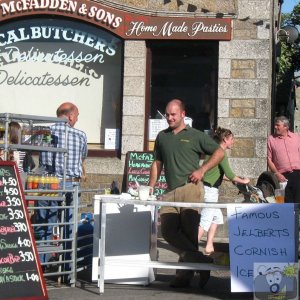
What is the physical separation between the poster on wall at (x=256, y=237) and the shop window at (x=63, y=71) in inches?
263

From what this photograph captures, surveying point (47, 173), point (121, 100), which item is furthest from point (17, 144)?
point (121, 100)

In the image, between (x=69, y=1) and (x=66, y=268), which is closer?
(x=66, y=268)

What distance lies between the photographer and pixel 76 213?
922cm

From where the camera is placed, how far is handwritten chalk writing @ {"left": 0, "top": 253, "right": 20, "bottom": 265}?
7.71 m

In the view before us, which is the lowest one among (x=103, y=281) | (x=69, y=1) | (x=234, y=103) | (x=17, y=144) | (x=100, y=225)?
(x=103, y=281)

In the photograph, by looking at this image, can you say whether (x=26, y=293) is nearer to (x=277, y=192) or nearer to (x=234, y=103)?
(x=277, y=192)

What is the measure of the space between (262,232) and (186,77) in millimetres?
6843

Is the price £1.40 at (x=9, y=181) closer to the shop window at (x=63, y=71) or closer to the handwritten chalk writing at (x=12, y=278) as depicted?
the handwritten chalk writing at (x=12, y=278)

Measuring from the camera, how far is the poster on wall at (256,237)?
27.1ft

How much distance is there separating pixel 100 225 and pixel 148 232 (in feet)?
2.59

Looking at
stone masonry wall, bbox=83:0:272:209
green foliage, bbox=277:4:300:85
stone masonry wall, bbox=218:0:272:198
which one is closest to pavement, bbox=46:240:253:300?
stone masonry wall, bbox=218:0:272:198

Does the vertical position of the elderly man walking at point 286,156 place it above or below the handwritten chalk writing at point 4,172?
above

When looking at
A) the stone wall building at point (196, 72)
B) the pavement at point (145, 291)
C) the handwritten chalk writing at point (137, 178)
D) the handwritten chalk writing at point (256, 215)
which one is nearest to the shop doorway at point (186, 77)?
the stone wall building at point (196, 72)

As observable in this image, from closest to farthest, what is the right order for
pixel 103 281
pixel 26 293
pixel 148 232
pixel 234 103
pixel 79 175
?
pixel 26 293
pixel 103 281
pixel 148 232
pixel 79 175
pixel 234 103
